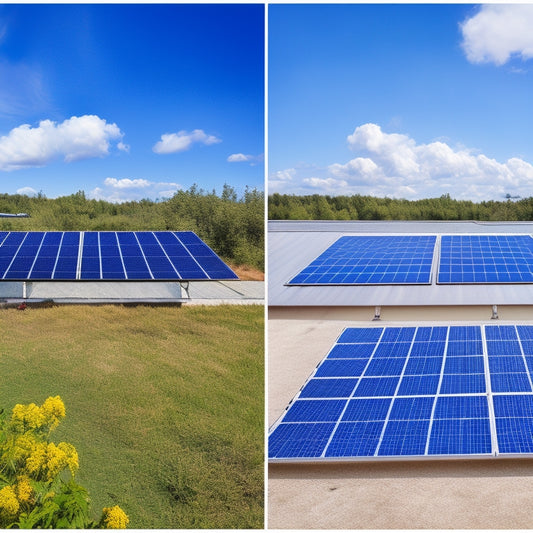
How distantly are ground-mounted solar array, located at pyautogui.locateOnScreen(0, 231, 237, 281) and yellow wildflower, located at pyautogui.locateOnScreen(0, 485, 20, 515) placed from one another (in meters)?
3.58

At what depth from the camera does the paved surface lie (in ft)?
16.5

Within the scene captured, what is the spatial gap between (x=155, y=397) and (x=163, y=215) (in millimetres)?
3643

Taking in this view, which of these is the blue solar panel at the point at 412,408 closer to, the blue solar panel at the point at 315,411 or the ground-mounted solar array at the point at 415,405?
the ground-mounted solar array at the point at 415,405

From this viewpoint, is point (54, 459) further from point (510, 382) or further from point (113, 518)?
point (510, 382)

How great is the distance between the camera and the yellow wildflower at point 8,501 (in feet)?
18.5

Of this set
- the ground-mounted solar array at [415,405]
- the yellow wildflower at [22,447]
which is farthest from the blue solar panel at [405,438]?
the yellow wildflower at [22,447]

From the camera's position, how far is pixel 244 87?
10.4 metres

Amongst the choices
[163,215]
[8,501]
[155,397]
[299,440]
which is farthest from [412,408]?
[163,215]

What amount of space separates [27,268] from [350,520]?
6.39m

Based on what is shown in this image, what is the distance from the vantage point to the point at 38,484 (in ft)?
19.0

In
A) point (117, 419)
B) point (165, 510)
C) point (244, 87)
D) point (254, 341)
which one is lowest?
point (165, 510)

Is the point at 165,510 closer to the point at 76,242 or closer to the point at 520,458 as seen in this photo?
the point at 520,458

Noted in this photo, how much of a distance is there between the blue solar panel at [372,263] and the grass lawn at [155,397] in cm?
164

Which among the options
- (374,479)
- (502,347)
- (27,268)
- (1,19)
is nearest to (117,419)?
(27,268)
